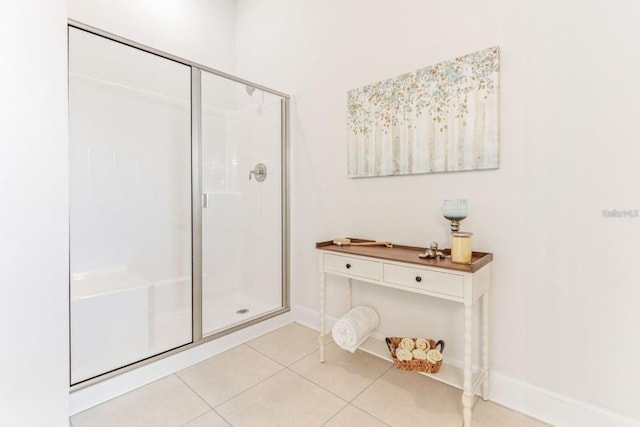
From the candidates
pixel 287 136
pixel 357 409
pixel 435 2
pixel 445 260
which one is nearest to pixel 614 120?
pixel 445 260

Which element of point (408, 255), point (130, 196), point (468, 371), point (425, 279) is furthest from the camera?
point (130, 196)

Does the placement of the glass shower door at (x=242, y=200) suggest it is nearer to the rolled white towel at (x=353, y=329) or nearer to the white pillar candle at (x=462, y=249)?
the rolled white towel at (x=353, y=329)

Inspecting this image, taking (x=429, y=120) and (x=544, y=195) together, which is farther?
(x=429, y=120)

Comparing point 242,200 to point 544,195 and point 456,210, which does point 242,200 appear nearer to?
point 456,210

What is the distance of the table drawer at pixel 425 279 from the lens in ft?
4.29

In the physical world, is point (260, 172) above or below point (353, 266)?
above

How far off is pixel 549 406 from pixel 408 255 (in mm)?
909

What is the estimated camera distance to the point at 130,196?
230 cm

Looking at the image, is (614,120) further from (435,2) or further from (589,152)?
(435,2)

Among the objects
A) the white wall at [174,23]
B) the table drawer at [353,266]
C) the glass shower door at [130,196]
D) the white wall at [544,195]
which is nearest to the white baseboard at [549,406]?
the white wall at [544,195]

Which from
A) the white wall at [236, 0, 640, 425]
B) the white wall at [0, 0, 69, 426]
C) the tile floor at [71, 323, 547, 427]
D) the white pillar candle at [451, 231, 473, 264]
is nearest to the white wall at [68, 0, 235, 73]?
the white wall at [0, 0, 69, 426]

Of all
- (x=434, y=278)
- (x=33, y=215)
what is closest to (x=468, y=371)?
(x=434, y=278)

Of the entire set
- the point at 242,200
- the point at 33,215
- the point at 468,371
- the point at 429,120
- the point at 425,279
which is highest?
the point at 429,120

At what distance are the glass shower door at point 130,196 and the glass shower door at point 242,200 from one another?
8.2 inches
